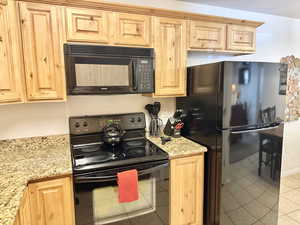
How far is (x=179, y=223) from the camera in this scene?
6.06 ft

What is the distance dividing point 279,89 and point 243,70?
48 centimetres

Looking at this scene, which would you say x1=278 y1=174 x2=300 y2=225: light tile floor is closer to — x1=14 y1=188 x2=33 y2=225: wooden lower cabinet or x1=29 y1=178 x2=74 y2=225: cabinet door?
x1=29 y1=178 x2=74 y2=225: cabinet door

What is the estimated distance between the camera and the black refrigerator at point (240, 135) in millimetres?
1690

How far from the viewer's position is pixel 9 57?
4.84 feet

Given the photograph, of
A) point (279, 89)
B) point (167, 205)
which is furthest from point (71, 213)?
point (279, 89)

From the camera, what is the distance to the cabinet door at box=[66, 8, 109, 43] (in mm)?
1631

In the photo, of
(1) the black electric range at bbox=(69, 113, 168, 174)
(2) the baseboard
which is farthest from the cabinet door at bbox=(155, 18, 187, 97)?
(2) the baseboard

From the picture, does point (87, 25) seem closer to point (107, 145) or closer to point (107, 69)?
point (107, 69)

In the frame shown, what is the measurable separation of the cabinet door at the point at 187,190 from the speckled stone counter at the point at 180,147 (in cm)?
6

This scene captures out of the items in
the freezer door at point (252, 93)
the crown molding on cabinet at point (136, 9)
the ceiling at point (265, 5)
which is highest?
the ceiling at point (265, 5)

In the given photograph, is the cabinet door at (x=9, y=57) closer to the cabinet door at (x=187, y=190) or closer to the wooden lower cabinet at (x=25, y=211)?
the wooden lower cabinet at (x=25, y=211)

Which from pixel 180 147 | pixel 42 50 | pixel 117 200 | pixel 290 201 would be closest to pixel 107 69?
pixel 42 50

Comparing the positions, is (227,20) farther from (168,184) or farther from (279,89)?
(168,184)

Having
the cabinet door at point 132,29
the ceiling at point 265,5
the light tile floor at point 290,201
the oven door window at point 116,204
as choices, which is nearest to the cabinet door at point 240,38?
the ceiling at point 265,5
